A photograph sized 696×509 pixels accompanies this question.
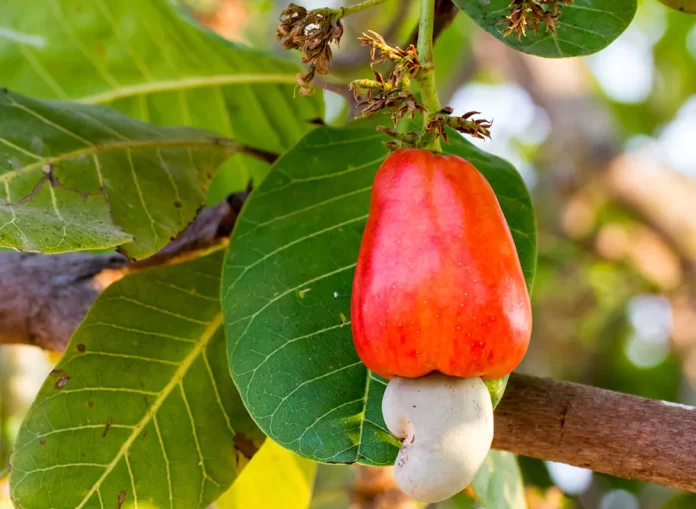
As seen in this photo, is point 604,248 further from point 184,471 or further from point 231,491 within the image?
point 184,471

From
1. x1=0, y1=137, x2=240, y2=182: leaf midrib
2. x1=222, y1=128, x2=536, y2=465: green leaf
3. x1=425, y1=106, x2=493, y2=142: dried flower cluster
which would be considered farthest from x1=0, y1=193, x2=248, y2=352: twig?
x1=425, y1=106, x2=493, y2=142: dried flower cluster

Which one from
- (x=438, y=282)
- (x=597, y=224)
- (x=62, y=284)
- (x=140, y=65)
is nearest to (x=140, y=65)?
(x=140, y=65)

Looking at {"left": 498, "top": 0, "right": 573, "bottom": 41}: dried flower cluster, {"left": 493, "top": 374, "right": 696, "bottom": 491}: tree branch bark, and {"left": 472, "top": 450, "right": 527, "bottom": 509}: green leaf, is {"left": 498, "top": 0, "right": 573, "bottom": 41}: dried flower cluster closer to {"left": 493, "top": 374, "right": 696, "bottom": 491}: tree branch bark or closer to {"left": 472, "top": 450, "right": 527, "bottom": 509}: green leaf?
{"left": 493, "top": 374, "right": 696, "bottom": 491}: tree branch bark

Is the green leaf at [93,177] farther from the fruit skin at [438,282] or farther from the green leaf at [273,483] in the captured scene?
the green leaf at [273,483]

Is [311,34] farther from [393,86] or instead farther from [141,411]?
[141,411]

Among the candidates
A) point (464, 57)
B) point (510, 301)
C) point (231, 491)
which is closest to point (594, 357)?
point (464, 57)

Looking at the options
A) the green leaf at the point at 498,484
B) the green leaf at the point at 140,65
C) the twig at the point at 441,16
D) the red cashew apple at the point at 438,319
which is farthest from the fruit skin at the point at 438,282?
the green leaf at the point at 140,65
